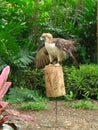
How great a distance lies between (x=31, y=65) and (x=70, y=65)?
91cm

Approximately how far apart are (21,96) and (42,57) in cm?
79

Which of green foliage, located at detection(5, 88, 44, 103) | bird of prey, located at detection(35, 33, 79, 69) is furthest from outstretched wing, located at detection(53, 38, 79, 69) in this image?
green foliage, located at detection(5, 88, 44, 103)

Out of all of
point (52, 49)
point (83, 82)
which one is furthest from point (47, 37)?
point (83, 82)

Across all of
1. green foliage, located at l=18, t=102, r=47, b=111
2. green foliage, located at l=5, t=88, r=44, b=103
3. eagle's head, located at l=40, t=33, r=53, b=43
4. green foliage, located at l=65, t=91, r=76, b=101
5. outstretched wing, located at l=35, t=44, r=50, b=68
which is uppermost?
eagle's head, located at l=40, t=33, r=53, b=43

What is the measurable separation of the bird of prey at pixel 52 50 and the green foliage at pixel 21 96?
506mm

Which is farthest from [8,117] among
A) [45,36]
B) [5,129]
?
[45,36]

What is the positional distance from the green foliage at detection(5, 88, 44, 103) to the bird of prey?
1.66 feet

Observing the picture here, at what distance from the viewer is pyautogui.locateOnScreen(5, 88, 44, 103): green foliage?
7257 millimetres

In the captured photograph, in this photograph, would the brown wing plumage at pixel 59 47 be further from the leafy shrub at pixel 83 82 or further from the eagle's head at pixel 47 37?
the leafy shrub at pixel 83 82

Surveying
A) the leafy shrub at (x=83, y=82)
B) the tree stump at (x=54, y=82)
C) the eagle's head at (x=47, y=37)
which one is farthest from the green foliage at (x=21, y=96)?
the tree stump at (x=54, y=82)

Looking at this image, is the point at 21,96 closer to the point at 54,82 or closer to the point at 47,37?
the point at 47,37

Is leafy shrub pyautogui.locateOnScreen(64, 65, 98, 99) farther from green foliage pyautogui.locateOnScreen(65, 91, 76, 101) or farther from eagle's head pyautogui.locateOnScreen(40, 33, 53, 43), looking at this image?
eagle's head pyautogui.locateOnScreen(40, 33, 53, 43)

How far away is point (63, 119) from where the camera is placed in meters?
6.11

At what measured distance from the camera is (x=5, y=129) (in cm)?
376
